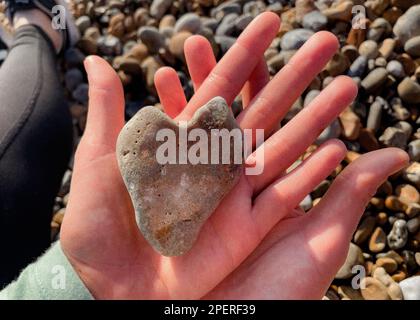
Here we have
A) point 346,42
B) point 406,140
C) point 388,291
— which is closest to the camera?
point 388,291

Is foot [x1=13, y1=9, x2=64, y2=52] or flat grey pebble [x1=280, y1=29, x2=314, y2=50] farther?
foot [x1=13, y1=9, x2=64, y2=52]

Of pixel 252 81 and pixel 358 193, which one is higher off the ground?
pixel 252 81

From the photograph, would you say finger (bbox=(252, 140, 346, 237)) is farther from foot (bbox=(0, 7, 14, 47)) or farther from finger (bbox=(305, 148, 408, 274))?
foot (bbox=(0, 7, 14, 47))

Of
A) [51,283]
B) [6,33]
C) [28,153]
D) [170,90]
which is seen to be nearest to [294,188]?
[170,90]

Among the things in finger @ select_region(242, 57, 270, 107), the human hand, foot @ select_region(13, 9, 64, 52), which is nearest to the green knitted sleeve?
the human hand

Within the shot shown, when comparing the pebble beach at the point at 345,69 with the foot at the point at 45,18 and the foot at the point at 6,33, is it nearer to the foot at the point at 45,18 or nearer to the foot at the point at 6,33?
the foot at the point at 45,18
